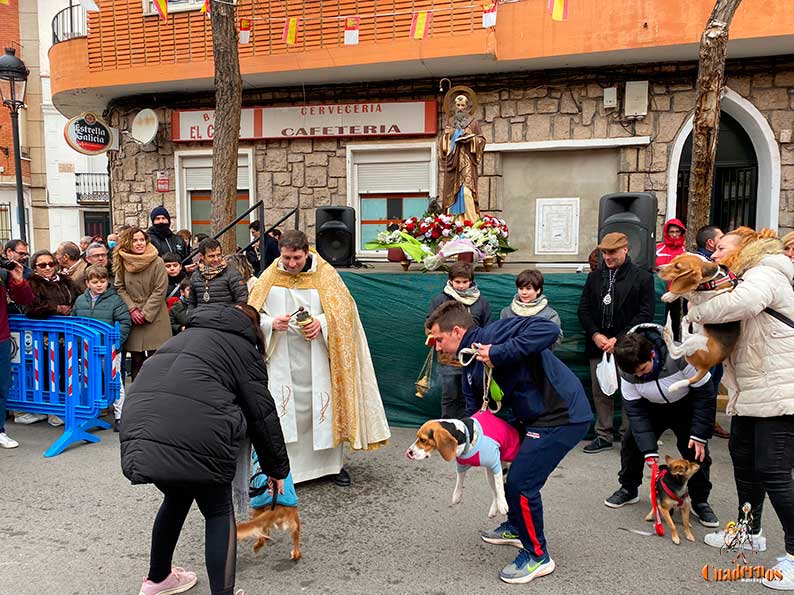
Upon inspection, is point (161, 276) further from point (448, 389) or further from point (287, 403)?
point (448, 389)

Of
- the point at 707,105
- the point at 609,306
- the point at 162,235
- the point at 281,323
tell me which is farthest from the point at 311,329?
the point at 162,235

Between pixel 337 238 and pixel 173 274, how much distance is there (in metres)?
1.87

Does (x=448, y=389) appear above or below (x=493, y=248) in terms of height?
below

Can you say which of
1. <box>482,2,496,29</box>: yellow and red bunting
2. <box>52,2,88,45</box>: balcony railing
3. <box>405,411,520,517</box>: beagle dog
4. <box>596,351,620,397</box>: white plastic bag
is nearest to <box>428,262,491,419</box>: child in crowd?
<box>596,351,620,397</box>: white plastic bag

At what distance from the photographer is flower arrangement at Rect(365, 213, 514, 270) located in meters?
6.34

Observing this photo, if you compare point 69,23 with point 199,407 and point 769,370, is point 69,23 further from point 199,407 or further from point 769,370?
point 769,370

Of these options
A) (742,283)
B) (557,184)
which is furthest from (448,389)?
(557,184)

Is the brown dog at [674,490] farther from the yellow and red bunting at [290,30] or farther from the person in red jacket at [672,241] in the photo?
the yellow and red bunting at [290,30]

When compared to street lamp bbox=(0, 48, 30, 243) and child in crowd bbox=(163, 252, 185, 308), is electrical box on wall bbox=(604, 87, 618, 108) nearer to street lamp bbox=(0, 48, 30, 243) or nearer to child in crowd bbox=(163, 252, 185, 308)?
child in crowd bbox=(163, 252, 185, 308)

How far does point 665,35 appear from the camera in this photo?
364 inches

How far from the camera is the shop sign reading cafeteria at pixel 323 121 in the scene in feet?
36.1

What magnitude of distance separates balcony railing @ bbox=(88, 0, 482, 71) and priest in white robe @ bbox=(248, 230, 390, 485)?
22.2 feet

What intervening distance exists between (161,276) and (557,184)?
7042 mm

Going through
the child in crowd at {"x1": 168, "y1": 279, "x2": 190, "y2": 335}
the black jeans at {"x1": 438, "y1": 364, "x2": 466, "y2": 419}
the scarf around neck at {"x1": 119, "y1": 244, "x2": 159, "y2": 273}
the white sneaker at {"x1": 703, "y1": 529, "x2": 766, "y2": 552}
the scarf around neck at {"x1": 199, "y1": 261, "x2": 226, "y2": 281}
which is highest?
the scarf around neck at {"x1": 119, "y1": 244, "x2": 159, "y2": 273}
